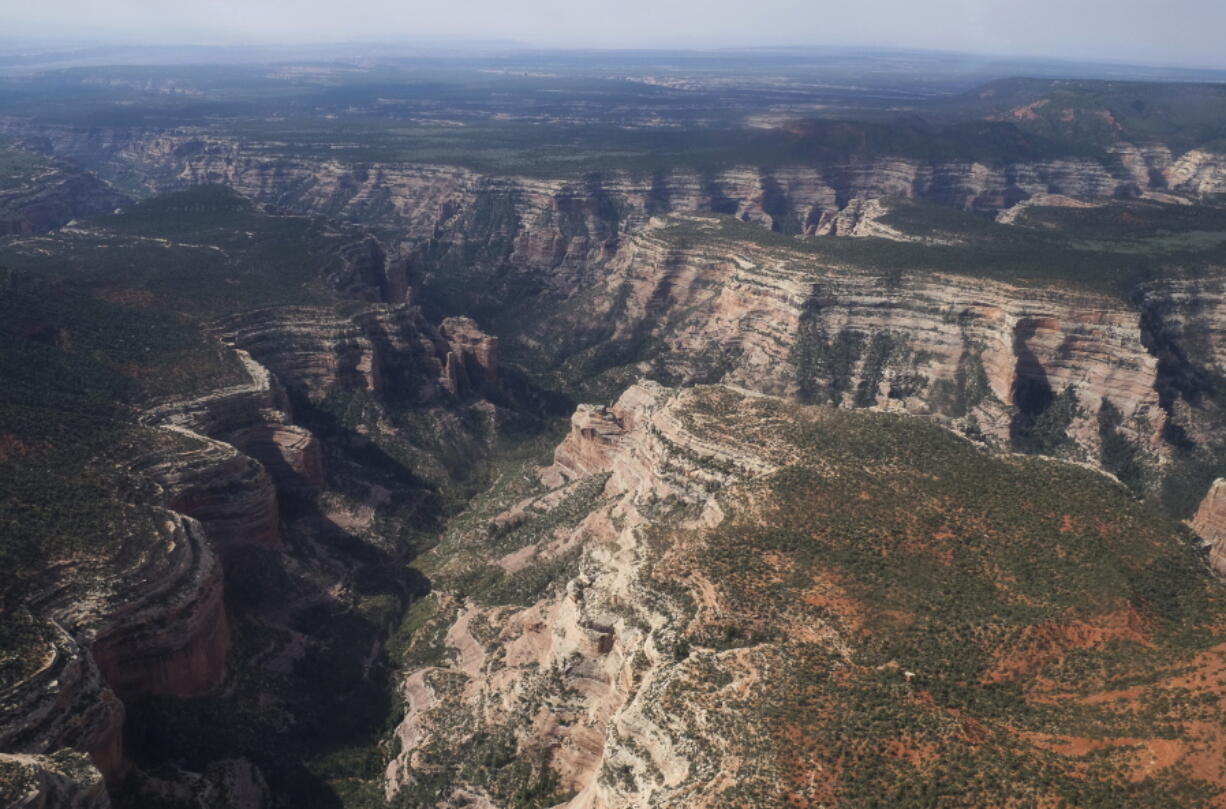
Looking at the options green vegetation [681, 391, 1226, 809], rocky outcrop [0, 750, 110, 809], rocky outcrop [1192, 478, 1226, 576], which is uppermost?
green vegetation [681, 391, 1226, 809]

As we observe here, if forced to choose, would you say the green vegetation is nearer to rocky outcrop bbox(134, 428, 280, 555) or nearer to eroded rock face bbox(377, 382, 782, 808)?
eroded rock face bbox(377, 382, 782, 808)

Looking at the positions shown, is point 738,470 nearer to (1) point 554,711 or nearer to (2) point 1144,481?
(1) point 554,711

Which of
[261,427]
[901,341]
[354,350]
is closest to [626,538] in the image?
[261,427]

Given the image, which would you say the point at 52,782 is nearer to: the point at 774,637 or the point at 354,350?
the point at 774,637

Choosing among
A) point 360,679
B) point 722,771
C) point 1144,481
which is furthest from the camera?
point 1144,481

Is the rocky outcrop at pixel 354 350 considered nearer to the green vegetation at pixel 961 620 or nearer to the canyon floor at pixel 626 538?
the canyon floor at pixel 626 538

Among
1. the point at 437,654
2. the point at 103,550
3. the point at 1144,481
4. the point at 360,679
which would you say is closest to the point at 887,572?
A: the point at 437,654

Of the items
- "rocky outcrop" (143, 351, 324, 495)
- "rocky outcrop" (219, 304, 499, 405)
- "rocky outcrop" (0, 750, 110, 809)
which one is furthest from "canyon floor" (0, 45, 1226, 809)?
"rocky outcrop" (219, 304, 499, 405)

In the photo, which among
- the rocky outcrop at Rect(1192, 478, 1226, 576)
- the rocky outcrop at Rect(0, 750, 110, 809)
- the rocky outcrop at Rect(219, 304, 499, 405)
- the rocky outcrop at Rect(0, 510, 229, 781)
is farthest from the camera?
the rocky outcrop at Rect(219, 304, 499, 405)

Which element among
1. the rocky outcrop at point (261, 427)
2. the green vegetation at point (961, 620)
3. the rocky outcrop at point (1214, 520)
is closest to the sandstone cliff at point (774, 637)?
the green vegetation at point (961, 620)
